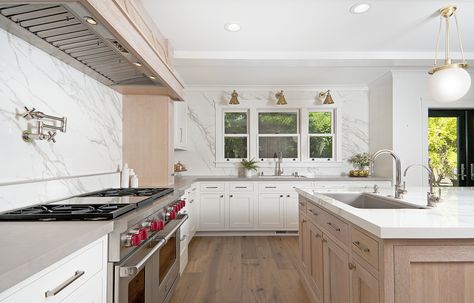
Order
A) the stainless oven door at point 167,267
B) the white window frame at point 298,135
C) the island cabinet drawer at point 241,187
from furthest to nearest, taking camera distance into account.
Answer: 1. the white window frame at point 298,135
2. the island cabinet drawer at point 241,187
3. the stainless oven door at point 167,267

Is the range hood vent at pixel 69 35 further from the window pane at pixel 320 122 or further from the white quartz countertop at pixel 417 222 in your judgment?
the window pane at pixel 320 122

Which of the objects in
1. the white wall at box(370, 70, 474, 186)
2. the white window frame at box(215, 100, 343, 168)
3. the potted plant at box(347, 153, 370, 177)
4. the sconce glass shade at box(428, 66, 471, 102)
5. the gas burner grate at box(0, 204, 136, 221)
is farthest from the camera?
the white window frame at box(215, 100, 343, 168)

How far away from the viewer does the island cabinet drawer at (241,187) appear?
14.2ft

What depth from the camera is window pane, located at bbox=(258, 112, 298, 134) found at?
506 centimetres

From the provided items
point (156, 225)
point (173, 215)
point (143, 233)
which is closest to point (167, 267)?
point (173, 215)

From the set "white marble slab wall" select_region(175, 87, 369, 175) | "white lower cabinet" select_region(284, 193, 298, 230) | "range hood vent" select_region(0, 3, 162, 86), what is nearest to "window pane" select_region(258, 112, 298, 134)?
"white marble slab wall" select_region(175, 87, 369, 175)

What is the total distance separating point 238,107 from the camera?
501cm

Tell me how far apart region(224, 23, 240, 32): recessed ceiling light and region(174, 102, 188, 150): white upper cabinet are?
140 cm

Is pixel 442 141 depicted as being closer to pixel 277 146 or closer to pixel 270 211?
pixel 277 146

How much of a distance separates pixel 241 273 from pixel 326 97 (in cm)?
324

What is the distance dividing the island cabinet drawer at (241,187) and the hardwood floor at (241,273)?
2.49 feet

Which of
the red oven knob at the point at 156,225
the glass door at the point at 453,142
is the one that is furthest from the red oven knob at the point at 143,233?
the glass door at the point at 453,142

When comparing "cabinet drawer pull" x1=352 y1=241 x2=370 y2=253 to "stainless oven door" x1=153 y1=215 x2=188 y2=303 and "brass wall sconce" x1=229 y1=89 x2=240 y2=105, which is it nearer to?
"stainless oven door" x1=153 y1=215 x2=188 y2=303

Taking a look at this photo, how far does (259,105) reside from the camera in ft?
16.4
